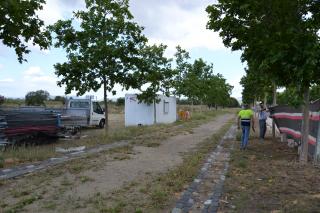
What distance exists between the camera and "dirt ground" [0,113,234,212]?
6977mm

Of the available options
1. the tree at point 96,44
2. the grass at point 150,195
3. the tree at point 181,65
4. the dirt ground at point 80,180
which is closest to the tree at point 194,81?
the tree at point 181,65

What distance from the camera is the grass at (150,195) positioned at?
22.2ft

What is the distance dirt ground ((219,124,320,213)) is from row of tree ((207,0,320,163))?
121cm

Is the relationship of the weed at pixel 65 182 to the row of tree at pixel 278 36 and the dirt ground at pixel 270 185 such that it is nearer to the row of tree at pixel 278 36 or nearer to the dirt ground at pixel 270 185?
the dirt ground at pixel 270 185

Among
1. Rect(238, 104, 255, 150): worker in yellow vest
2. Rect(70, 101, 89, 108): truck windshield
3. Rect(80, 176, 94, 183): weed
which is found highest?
Rect(70, 101, 89, 108): truck windshield

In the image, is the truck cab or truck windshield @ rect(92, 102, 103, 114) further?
truck windshield @ rect(92, 102, 103, 114)

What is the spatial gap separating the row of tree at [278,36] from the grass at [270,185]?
1210 millimetres

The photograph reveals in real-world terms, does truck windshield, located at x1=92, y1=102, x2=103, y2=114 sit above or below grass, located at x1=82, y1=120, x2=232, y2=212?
above

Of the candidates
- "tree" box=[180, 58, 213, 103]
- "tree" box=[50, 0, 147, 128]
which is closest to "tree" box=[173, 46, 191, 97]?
"tree" box=[180, 58, 213, 103]

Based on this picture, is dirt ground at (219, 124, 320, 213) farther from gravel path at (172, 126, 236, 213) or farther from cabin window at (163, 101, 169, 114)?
cabin window at (163, 101, 169, 114)

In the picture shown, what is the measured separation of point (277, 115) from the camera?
19.7 metres

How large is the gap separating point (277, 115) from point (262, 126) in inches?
39.0

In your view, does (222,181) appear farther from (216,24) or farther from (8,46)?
(8,46)

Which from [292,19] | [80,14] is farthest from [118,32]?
[292,19]
